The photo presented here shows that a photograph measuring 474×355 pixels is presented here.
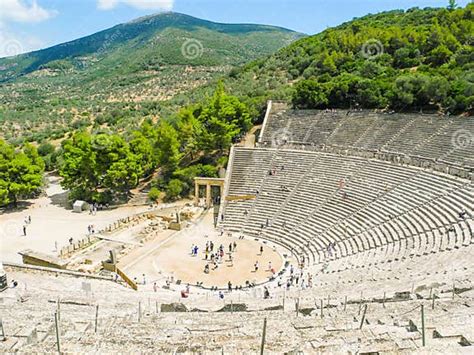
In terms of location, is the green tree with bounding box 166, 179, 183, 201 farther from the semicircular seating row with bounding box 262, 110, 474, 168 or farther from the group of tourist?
the group of tourist

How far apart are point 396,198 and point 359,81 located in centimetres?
1691

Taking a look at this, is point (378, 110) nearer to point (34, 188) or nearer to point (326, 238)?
point (326, 238)

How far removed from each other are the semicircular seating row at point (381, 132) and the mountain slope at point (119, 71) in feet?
100

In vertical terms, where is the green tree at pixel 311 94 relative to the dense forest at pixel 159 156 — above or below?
above

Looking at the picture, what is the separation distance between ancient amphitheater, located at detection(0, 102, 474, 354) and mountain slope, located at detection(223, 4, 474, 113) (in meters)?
2.56

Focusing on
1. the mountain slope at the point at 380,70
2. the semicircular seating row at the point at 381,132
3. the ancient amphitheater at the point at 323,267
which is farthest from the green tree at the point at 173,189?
the mountain slope at the point at 380,70

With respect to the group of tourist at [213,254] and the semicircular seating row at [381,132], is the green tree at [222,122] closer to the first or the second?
the semicircular seating row at [381,132]

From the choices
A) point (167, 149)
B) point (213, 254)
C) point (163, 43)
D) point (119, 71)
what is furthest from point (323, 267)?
point (163, 43)

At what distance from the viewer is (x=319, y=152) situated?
3278 cm

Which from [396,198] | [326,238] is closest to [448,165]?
[396,198]

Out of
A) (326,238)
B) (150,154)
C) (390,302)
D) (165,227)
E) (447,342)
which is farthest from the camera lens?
(150,154)

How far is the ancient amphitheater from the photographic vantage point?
8.81 m

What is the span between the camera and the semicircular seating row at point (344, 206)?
20875 mm

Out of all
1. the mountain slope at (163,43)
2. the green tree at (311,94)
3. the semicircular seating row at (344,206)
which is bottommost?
the semicircular seating row at (344,206)
